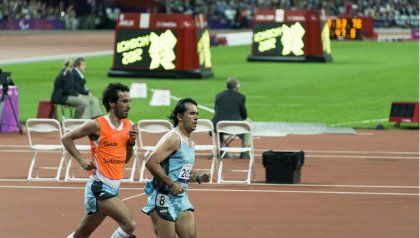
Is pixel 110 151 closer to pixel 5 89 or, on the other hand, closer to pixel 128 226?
pixel 128 226

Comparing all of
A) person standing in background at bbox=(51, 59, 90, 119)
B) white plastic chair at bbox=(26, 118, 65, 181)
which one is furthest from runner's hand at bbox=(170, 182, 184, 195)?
person standing in background at bbox=(51, 59, 90, 119)

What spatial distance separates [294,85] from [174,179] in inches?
1245

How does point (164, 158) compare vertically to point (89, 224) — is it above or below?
above

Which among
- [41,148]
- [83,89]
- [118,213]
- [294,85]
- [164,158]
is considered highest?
[164,158]

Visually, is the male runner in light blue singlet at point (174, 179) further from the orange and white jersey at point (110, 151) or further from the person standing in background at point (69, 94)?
the person standing in background at point (69, 94)

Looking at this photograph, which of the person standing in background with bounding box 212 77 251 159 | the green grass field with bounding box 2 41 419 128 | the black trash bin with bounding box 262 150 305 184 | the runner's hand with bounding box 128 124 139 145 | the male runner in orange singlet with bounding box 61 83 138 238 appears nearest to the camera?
the male runner in orange singlet with bounding box 61 83 138 238

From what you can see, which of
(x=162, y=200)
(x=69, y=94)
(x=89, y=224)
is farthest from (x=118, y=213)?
(x=69, y=94)

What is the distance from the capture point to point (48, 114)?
1182 inches

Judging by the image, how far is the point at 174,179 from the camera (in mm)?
11688

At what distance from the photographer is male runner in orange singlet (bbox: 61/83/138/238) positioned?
1231 centimetres

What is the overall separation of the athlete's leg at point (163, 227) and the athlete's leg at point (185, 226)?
0.05m

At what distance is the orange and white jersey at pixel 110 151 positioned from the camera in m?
12.5

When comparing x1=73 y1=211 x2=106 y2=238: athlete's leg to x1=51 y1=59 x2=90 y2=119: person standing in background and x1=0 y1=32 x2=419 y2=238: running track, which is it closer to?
x1=0 y1=32 x2=419 y2=238: running track

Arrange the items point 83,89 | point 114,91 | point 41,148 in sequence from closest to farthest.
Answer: point 114,91, point 41,148, point 83,89
